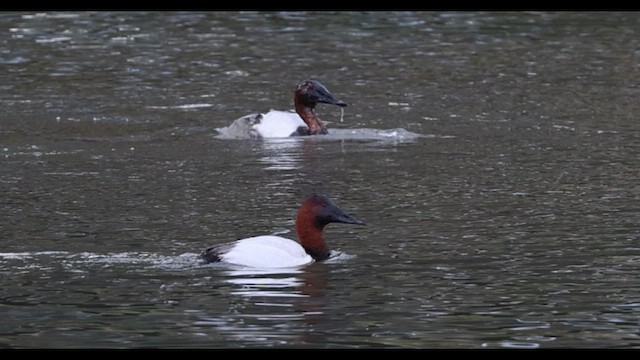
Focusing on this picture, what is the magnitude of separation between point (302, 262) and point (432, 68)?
11.2m

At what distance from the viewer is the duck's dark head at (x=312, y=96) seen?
19984 millimetres

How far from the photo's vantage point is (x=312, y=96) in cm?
2003

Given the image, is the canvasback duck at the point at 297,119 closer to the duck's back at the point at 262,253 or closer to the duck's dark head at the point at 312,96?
the duck's dark head at the point at 312,96

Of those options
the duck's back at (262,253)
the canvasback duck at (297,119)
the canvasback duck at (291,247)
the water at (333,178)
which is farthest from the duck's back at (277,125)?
the duck's back at (262,253)

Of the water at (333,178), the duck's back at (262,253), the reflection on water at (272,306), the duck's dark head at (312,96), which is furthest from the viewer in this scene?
the duck's dark head at (312,96)

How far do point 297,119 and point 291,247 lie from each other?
286 inches

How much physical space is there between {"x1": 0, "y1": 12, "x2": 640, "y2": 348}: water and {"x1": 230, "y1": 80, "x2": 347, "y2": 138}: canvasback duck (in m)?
Answer: 0.26

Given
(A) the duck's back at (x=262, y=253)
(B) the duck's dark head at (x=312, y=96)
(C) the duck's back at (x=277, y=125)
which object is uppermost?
(A) the duck's back at (x=262, y=253)

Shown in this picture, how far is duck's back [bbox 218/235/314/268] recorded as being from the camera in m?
12.4

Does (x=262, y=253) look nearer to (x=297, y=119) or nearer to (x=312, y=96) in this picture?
(x=297, y=119)

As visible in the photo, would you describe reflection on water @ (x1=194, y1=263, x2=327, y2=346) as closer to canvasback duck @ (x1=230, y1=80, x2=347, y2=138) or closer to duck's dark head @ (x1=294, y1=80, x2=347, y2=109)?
canvasback duck @ (x1=230, y1=80, x2=347, y2=138)

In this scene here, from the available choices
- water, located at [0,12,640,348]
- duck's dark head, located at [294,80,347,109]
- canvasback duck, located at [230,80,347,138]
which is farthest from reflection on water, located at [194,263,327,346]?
duck's dark head, located at [294,80,347,109]

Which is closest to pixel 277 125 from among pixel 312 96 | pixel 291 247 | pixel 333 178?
pixel 312 96

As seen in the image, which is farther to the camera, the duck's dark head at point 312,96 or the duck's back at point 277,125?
the duck's dark head at point 312,96
